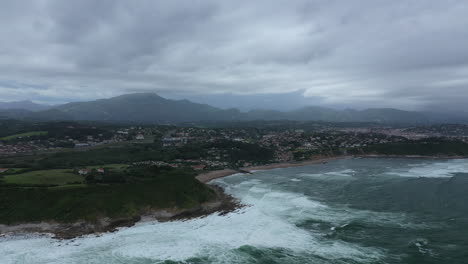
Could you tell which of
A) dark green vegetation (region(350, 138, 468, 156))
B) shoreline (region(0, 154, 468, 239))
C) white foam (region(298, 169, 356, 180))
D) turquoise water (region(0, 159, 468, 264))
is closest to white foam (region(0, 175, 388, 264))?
turquoise water (region(0, 159, 468, 264))

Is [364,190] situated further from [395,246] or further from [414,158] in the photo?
[414,158]

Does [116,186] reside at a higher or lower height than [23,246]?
higher

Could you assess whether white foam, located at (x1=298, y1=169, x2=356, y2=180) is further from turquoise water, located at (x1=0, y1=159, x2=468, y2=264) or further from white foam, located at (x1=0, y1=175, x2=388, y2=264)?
white foam, located at (x1=0, y1=175, x2=388, y2=264)

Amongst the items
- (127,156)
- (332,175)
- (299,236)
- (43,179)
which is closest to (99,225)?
(43,179)

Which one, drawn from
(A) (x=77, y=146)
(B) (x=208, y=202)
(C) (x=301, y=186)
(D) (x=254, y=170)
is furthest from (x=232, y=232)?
(A) (x=77, y=146)

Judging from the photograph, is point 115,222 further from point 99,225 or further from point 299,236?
point 299,236
